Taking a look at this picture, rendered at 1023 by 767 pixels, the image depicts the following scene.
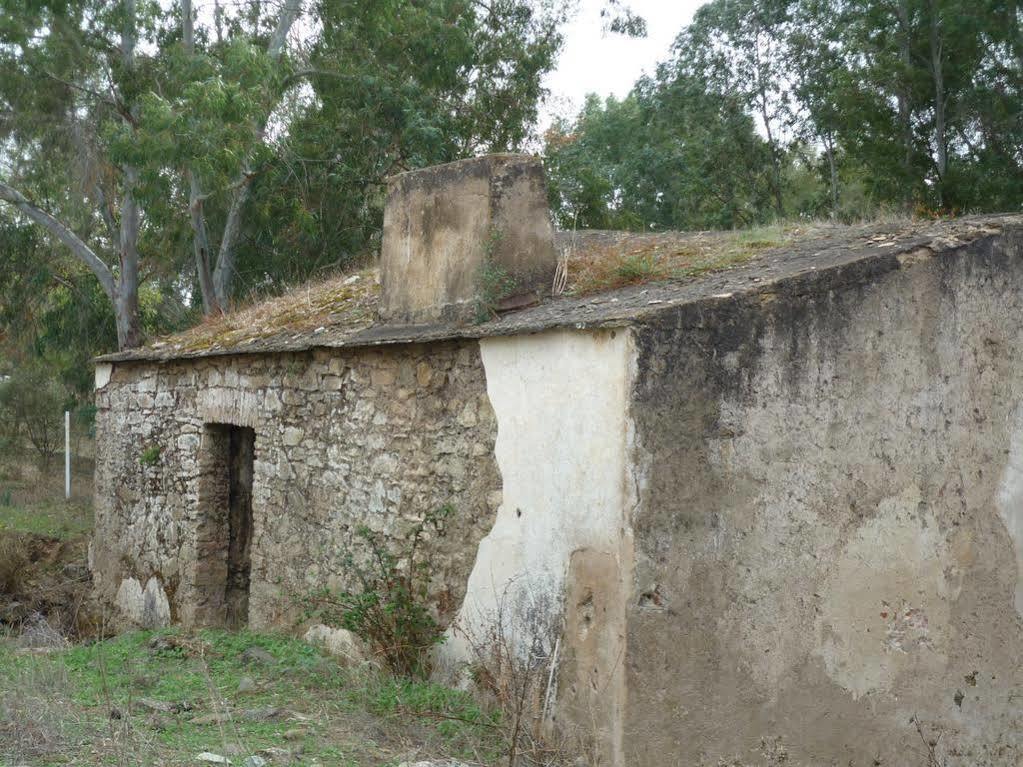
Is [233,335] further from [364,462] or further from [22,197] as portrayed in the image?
[22,197]

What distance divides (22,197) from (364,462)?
11.2 metres

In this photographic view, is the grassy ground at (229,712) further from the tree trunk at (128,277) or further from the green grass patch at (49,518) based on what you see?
the tree trunk at (128,277)

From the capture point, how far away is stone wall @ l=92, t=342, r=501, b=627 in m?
6.04

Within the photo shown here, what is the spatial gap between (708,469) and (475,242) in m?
2.29

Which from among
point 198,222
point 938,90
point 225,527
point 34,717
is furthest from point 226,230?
point 34,717

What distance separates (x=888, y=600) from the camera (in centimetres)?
561

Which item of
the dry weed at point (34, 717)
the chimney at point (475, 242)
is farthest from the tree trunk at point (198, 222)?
the dry weed at point (34, 717)

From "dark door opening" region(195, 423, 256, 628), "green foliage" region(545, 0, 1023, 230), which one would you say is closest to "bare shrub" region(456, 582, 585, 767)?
"dark door opening" region(195, 423, 256, 628)

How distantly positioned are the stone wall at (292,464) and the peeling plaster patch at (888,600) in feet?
6.14

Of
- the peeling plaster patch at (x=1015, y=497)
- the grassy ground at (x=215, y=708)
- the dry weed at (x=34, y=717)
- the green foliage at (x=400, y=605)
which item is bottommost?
the grassy ground at (x=215, y=708)

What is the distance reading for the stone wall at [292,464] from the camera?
6.04 metres

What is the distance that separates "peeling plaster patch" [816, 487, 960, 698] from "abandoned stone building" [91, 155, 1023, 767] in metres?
0.02

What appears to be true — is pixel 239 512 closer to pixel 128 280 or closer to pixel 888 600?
pixel 888 600

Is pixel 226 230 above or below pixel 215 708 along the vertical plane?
above
